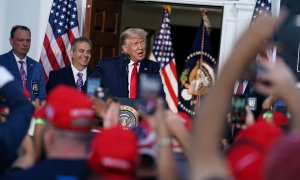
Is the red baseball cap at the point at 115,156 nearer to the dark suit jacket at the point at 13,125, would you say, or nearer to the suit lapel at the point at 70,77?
the dark suit jacket at the point at 13,125

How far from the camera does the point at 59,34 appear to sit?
414 inches

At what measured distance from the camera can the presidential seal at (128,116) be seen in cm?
723

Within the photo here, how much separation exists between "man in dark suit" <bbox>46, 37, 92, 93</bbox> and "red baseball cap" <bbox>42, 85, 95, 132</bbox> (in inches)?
213

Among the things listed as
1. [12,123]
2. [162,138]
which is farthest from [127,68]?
[162,138]

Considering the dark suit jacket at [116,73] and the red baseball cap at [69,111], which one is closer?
the red baseball cap at [69,111]

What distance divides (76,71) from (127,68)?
23.7 inches

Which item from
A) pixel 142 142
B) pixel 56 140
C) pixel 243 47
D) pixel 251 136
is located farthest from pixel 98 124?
pixel 243 47

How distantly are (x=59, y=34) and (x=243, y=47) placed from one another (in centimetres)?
817

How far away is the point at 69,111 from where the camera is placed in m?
3.27

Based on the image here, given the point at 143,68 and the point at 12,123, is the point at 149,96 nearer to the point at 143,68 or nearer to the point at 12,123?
the point at 12,123

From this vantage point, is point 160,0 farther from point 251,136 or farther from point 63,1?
point 251,136

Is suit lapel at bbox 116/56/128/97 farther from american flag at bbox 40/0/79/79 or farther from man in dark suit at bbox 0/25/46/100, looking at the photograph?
american flag at bbox 40/0/79/79

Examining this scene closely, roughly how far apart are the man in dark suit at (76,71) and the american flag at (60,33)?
136 cm

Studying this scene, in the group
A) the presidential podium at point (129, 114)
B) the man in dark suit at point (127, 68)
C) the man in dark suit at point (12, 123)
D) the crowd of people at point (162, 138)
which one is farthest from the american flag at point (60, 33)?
the man in dark suit at point (12, 123)
